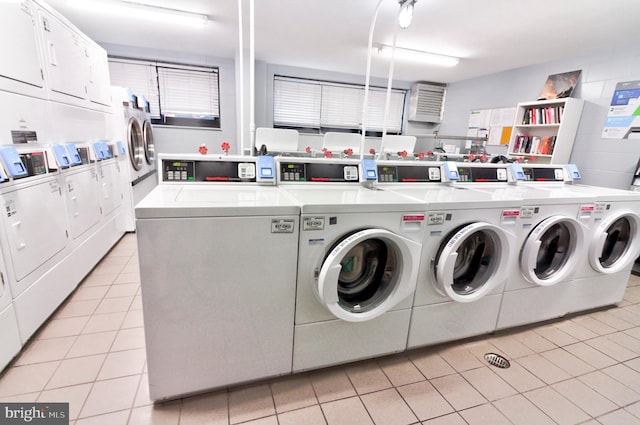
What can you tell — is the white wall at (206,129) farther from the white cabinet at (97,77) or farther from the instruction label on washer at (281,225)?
the instruction label on washer at (281,225)

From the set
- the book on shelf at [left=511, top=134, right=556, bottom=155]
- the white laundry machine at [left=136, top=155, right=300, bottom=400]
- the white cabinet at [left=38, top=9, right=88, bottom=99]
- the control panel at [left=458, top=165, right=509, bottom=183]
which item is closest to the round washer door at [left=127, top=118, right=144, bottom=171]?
the white cabinet at [left=38, top=9, right=88, bottom=99]

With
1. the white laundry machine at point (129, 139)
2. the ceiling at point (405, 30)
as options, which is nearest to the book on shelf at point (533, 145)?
the ceiling at point (405, 30)

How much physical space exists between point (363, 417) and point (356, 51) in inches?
199

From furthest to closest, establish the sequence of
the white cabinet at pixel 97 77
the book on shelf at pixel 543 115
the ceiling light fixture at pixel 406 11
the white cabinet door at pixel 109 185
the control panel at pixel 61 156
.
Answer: the book on shelf at pixel 543 115, the white cabinet door at pixel 109 185, the white cabinet at pixel 97 77, the ceiling light fixture at pixel 406 11, the control panel at pixel 61 156

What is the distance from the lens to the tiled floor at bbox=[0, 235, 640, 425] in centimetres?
144

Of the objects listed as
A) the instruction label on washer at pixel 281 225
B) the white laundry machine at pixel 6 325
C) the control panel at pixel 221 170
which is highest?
the control panel at pixel 221 170

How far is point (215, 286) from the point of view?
1327 mm

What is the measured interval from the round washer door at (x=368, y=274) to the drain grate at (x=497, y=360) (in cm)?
86

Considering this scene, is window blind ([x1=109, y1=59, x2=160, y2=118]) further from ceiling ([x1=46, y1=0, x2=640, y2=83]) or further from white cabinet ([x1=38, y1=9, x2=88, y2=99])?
white cabinet ([x1=38, y1=9, x2=88, y2=99])

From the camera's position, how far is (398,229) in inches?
61.2

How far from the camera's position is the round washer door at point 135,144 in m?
3.78

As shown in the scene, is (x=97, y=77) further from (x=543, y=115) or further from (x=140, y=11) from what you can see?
(x=543, y=115)

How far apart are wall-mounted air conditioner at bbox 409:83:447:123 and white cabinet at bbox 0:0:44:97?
6684mm

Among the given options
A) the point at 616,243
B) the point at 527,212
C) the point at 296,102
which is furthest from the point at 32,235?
the point at 296,102
